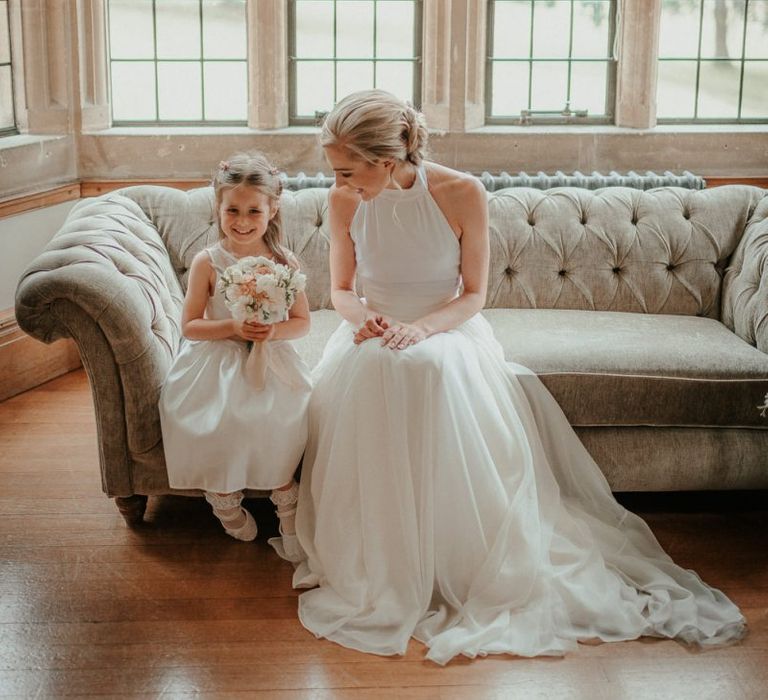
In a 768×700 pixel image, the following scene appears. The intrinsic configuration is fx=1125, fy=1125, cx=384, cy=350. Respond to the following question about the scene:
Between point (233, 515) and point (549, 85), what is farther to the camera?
point (549, 85)

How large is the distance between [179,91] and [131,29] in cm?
35

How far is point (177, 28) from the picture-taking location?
17.3 ft

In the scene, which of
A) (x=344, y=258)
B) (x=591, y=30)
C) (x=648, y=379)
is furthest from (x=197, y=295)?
(x=591, y=30)

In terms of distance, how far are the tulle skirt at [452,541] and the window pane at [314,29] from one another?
8.55 feet

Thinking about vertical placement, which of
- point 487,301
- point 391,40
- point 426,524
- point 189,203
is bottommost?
point 426,524

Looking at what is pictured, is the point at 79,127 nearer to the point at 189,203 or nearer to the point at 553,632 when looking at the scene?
the point at 189,203

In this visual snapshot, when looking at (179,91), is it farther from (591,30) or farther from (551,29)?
(591,30)

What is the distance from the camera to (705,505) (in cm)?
368

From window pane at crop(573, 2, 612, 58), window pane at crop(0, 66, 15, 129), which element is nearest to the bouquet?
window pane at crop(0, 66, 15, 129)

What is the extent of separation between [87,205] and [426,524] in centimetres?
174

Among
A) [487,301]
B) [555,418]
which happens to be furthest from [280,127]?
[555,418]

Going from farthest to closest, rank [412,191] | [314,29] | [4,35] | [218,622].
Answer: [314,29]
[4,35]
[412,191]
[218,622]

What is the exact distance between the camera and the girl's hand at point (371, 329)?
121 inches

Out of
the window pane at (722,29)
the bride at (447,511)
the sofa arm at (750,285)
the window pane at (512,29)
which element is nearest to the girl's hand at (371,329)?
the bride at (447,511)
